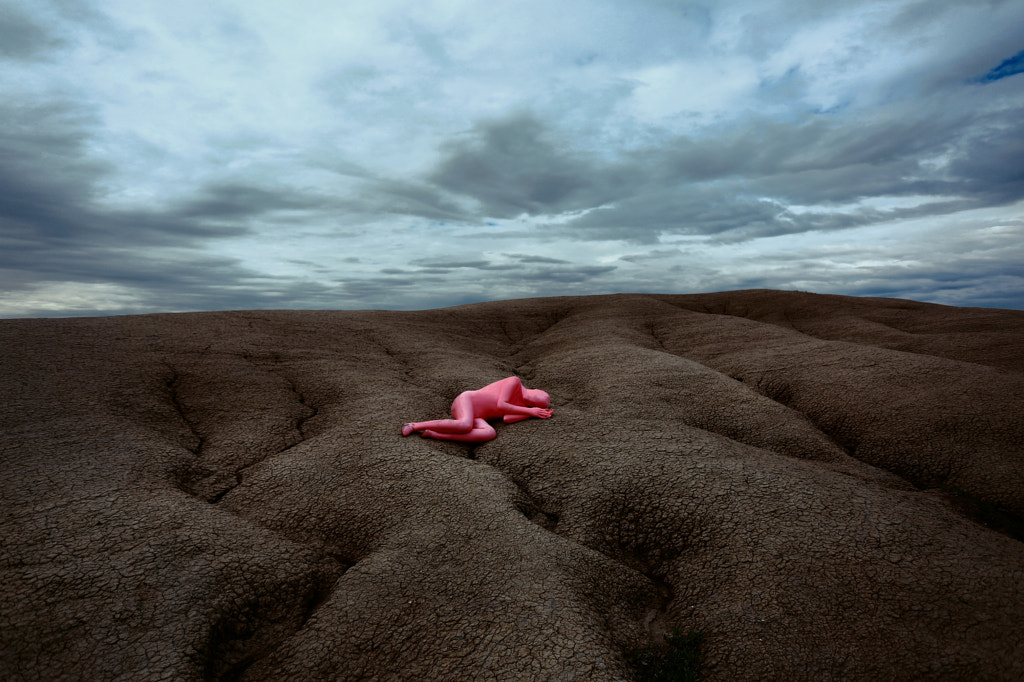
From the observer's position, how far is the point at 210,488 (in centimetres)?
670

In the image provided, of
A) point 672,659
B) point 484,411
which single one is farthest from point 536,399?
point 672,659

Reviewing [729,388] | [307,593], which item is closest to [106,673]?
[307,593]

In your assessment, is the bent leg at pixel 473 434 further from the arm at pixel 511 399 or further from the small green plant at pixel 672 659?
the small green plant at pixel 672 659

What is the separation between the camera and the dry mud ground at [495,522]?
4.44 meters

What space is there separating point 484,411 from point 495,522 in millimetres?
3083

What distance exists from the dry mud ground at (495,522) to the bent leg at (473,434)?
0.14m

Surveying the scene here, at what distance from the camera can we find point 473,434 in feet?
26.7

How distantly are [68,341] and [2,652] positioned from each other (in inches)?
312

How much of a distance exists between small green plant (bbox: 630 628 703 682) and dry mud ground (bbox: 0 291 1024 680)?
0.11 metres

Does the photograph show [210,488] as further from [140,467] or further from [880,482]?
[880,482]

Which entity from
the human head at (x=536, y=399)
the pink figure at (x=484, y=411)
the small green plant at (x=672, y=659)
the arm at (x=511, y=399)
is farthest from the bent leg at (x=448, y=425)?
the small green plant at (x=672, y=659)

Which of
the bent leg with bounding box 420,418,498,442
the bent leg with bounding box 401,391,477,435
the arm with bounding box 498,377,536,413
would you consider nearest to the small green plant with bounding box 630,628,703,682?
the bent leg with bounding box 420,418,498,442

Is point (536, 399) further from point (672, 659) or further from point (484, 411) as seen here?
point (672, 659)

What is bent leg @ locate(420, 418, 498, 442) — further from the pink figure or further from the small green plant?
the small green plant
